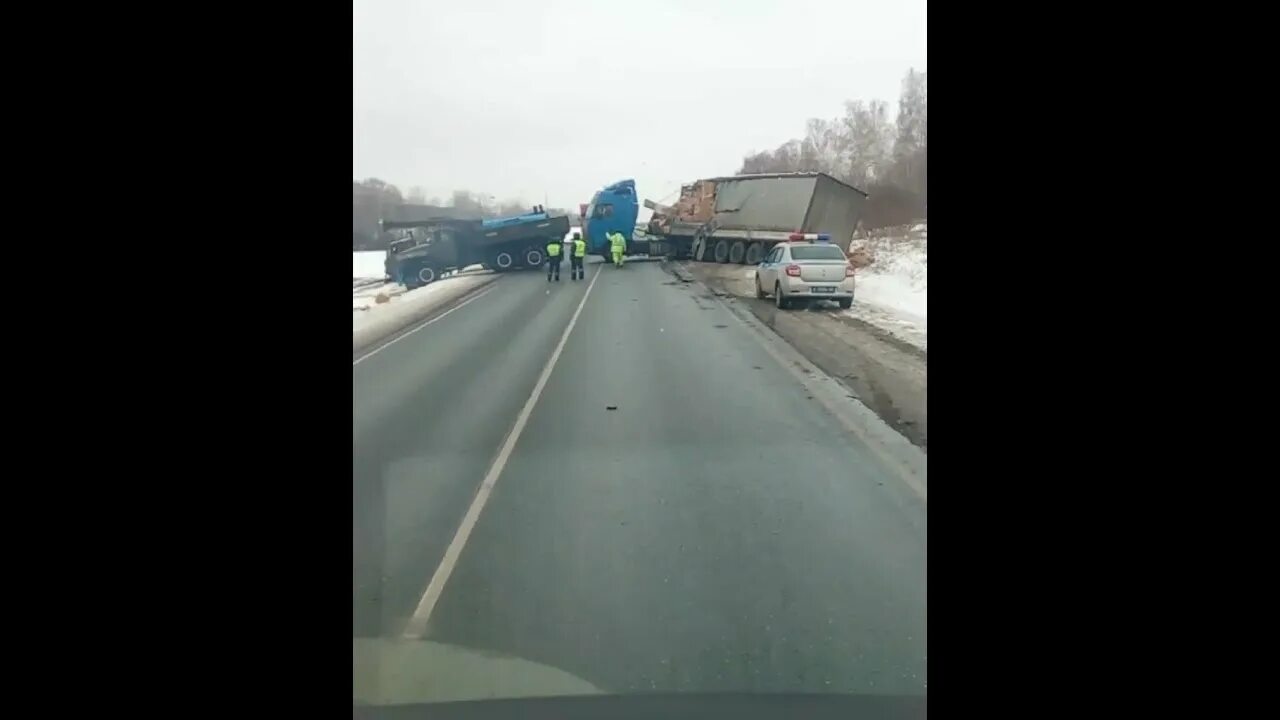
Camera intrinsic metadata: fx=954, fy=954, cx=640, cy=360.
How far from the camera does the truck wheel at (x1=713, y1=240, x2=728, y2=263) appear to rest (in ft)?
32.2

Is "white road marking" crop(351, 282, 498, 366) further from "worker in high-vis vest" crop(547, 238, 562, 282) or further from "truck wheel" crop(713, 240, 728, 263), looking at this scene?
"truck wheel" crop(713, 240, 728, 263)

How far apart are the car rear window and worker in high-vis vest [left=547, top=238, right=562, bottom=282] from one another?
2749mm

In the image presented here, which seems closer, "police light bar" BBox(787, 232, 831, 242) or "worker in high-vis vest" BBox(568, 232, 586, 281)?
"police light bar" BBox(787, 232, 831, 242)

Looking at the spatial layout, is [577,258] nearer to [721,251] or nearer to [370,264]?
[721,251]

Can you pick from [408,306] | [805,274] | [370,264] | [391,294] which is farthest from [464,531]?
[805,274]

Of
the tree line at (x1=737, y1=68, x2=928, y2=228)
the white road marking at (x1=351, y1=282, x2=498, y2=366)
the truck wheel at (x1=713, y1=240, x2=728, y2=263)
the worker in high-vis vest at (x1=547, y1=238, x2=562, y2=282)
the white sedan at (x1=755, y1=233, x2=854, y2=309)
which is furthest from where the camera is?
the worker in high-vis vest at (x1=547, y1=238, x2=562, y2=282)

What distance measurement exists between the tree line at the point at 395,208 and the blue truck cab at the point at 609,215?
60cm

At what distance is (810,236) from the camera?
817cm

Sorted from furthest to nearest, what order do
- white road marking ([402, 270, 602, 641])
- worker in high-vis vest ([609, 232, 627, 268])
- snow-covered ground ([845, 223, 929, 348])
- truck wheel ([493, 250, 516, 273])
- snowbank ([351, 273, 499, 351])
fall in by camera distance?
truck wheel ([493, 250, 516, 273])
worker in high-vis vest ([609, 232, 627, 268])
snowbank ([351, 273, 499, 351])
snow-covered ground ([845, 223, 929, 348])
white road marking ([402, 270, 602, 641])

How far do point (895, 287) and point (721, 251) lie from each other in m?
2.42

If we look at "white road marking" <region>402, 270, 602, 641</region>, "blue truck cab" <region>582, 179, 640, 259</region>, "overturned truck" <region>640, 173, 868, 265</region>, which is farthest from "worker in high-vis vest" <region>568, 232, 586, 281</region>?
"white road marking" <region>402, 270, 602, 641</region>
